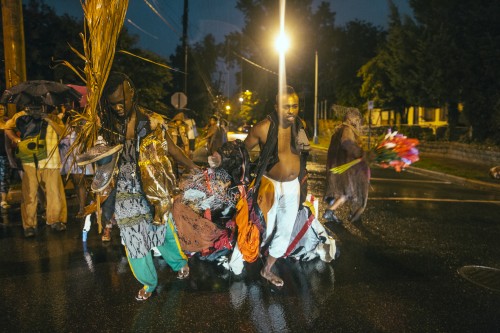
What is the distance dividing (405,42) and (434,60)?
3.43m

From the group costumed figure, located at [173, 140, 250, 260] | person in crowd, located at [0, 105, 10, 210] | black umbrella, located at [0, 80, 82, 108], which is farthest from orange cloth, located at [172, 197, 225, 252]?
person in crowd, located at [0, 105, 10, 210]

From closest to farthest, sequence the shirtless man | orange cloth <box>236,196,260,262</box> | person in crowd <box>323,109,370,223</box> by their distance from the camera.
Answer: the shirtless man < orange cloth <box>236,196,260,262</box> < person in crowd <box>323,109,370,223</box>

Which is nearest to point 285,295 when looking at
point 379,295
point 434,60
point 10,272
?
point 379,295

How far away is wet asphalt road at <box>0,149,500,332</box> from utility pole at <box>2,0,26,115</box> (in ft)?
12.4

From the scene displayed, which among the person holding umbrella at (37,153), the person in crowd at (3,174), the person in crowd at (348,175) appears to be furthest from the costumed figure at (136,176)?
the person in crowd at (3,174)

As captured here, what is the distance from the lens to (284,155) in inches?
178

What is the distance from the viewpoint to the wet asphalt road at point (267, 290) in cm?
372

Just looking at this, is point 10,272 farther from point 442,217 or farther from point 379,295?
point 442,217

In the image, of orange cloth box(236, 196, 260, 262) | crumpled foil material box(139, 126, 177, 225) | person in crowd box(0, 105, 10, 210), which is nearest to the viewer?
crumpled foil material box(139, 126, 177, 225)

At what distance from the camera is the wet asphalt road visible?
3.72m

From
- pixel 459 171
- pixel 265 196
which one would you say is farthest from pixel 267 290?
pixel 459 171

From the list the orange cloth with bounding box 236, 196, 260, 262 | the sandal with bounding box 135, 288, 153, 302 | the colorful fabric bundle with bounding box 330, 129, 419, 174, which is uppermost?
the colorful fabric bundle with bounding box 330, 129, 419, 174

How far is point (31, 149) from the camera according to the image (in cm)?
649

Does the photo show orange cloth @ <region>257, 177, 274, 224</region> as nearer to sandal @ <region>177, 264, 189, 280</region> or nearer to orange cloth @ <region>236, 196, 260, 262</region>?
orange cloth @ <region>236, 196, 260, 262</region>
